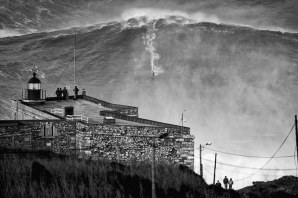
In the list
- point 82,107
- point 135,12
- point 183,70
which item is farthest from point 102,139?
point 135,12

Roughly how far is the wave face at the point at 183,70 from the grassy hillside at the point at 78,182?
213 feet

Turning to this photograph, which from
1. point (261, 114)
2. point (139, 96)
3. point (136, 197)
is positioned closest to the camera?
point (136, 197)

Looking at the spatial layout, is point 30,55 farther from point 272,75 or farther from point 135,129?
point 135,129

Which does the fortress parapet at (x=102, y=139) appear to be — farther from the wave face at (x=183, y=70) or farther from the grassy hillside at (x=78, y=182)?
the wave face at (x=183, y=70)

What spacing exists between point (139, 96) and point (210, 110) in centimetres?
1487

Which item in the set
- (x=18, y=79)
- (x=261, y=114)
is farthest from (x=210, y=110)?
(x=18, y=79)

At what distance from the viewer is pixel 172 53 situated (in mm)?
128750

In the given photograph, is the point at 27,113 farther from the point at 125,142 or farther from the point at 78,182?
the point at 78,182

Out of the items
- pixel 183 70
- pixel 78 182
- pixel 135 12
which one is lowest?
pixel 78 182

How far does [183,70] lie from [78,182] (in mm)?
103567

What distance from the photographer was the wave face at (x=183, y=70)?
103m

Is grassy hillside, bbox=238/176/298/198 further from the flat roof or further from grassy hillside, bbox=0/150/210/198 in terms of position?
the flat roof

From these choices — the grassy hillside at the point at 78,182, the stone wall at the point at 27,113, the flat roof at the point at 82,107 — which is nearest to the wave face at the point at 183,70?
the flat roof at the point at 82,107

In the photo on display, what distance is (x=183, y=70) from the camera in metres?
122
